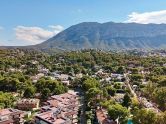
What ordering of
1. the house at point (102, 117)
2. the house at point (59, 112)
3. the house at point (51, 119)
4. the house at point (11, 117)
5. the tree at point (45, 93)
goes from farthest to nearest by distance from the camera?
the tree at point (45, 93)
the house at point (102, 117)
the house at point (11, 117)
the house at point (59, 112)
the house at point (51, 119)

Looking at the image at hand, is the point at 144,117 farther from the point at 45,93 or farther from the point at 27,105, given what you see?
the point at 45,93

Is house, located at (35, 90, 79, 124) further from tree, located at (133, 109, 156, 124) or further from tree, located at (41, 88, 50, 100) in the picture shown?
tree, located at (133, 109, 156, 124)

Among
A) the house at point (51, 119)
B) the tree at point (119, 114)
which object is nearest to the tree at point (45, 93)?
the house at point (51, 119)

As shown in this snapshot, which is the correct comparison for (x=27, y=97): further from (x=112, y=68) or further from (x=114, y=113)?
(x=112, y=68)

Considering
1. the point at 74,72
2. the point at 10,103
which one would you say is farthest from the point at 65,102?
the point at 74,72

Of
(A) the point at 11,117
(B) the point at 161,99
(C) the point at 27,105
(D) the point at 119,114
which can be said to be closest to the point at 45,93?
(C) the point at 27,105

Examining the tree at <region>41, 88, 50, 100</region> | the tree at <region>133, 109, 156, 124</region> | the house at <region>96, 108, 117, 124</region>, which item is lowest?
the house at <region>96, 108, 117, 124</region>

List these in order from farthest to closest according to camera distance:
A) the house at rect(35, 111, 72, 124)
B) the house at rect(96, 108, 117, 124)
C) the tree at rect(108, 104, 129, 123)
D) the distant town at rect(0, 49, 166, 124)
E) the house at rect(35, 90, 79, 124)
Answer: the house at rect(96, 108, 117, 124), the tree at rect(108, 104, 129, 123), the distant town at rect(0, 49, 166, 124), the house at rect(35, 90, 79, 124), the house at rect(35, 111, 72, 124)

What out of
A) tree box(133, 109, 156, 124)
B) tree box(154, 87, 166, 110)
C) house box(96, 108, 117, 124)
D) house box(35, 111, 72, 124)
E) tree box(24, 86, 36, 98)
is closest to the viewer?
tree box(133, 109, 156, 124)

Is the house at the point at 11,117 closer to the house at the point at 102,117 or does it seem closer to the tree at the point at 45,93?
the house at the point at 102,117

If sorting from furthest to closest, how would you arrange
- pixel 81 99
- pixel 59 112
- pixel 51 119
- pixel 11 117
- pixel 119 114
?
pixel 81 99 → pixel 59 112 → pixel 119 114 → pixel 11 117 → pixel 51 119

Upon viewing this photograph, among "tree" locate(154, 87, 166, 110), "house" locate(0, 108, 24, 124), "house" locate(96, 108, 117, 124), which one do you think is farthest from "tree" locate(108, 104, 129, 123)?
"house" locate(0, 108, 24, 124)

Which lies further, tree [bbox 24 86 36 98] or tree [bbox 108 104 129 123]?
tree [bbox 24 86 36 98]
